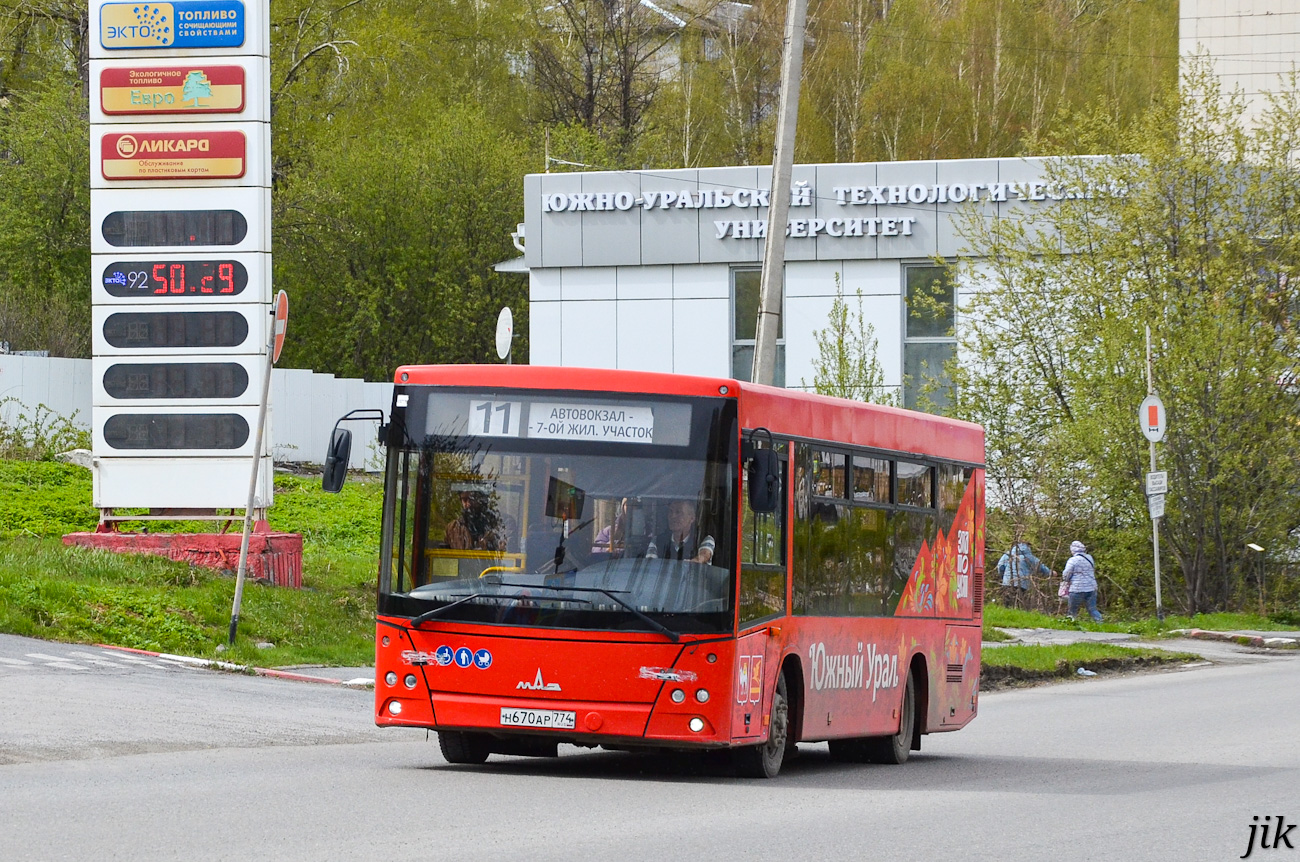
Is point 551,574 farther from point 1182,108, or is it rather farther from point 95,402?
point 1182,108

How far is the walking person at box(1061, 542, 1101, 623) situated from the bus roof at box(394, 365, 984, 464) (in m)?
18.3

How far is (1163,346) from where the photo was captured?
3394cm

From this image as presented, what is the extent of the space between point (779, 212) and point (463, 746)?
9988 mm

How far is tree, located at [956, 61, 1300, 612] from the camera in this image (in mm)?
33625

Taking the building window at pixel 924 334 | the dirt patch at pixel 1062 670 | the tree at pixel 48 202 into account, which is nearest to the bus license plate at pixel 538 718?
the dirt patch at pixel 1062 670

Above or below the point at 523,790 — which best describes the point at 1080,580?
above

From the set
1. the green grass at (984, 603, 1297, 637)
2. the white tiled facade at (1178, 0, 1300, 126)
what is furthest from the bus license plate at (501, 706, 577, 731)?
the white tiled facade at (1178, 0, 1300, 126)

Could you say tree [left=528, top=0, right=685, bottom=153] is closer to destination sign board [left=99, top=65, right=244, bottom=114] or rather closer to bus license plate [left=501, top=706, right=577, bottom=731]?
destination sign board [left=99, top=65, right=244, bottom=114]

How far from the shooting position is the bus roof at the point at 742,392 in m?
11.8

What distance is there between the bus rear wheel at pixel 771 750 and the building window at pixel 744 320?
31552 mm

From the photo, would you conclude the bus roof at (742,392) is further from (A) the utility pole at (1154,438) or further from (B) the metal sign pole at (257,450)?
(A) the utility pole at (1154,438)

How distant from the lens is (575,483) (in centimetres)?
1167

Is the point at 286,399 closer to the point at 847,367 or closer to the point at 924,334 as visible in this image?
the point at 924,334

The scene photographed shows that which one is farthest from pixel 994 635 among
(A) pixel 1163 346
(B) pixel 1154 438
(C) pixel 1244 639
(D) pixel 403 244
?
(D) pixel 403 244
